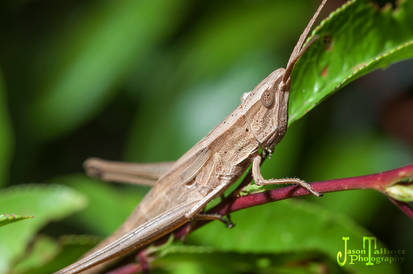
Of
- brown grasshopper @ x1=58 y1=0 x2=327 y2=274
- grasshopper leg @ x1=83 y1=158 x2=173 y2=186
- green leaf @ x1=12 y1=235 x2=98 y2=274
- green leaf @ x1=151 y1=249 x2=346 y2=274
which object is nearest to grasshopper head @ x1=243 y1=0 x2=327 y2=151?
brown grasshopper @ x1=58 y1=0 x2=327 y2=274

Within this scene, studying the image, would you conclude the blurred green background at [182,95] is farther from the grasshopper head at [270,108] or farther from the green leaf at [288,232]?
the grasshopper head at [270,108]

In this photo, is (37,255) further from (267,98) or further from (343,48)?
(343,48)

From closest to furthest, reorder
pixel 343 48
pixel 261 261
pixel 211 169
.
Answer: pixel 343 48
pixel 261 261
pixel 211 169

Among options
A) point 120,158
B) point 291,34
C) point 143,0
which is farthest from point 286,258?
point 120,158

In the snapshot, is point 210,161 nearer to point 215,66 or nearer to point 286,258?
point 286,258

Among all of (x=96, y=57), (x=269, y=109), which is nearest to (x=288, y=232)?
(x=269, y=109)

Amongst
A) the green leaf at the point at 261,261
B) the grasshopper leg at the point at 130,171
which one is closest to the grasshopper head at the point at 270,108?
the green leaf at the point at 261,261
